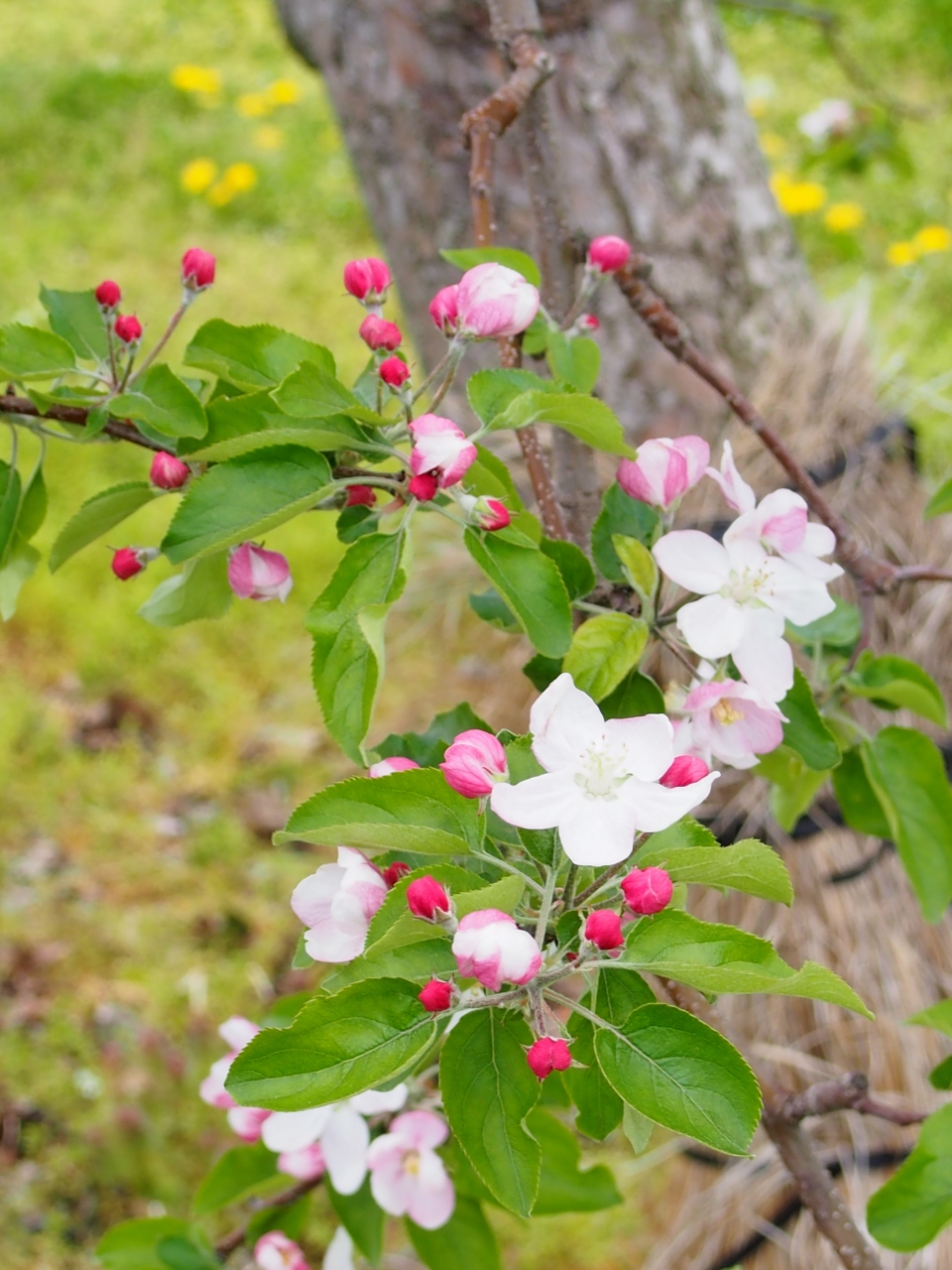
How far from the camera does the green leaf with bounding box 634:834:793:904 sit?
459 millimetres

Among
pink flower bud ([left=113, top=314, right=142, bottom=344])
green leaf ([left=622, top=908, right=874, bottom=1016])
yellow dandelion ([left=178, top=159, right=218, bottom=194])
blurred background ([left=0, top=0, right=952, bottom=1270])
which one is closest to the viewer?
green leaf ([left=622, top=908, right=874, bottom=1016])

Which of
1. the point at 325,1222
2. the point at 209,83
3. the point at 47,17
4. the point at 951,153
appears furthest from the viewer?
the point at 47,17

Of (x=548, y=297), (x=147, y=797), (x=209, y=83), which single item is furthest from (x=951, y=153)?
(x=548, y=297)

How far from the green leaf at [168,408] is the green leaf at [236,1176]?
0.44 metres

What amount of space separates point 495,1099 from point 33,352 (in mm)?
388

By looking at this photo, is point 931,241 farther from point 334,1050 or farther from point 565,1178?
point 334,1050

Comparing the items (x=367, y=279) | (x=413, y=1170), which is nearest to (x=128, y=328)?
(x=367, y=279)

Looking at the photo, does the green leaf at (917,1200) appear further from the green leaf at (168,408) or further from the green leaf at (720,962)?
the green leaf at (168,408)

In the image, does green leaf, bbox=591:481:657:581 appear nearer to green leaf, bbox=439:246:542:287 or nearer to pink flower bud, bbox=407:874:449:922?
green leaf, bbox=439:246:542:287

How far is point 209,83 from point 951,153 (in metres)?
1.96

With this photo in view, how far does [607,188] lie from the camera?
1233mm

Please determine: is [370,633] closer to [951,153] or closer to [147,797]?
[147,797]

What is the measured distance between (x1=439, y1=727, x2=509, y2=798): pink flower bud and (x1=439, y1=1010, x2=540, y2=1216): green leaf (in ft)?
0.29

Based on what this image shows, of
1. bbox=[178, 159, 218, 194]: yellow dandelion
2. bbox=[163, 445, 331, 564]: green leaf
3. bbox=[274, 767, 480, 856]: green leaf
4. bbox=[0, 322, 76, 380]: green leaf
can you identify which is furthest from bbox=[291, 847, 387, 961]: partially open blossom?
bbox=[178, 159, 218, 194]: yellow dandelion
